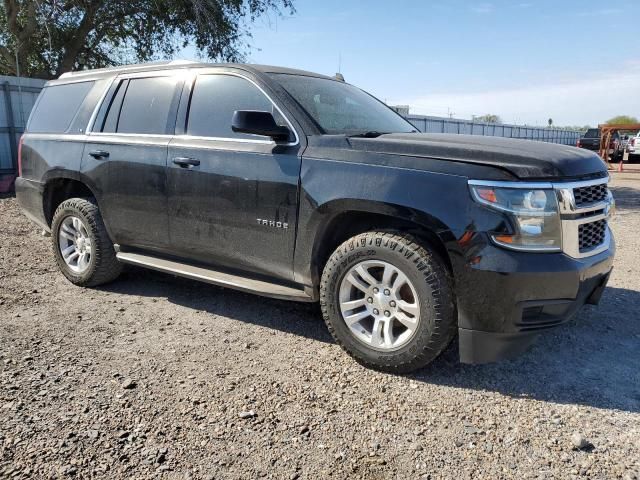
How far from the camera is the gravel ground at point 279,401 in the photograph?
238cm

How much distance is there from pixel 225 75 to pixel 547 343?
9.91 feet

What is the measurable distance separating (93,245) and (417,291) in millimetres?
3012

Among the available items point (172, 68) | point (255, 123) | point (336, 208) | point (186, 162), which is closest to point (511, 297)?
point (336, 208)

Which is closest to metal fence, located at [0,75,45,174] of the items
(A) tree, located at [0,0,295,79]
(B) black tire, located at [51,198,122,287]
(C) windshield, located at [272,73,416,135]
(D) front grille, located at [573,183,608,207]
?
(A) tree, located at [0,0,295,79]

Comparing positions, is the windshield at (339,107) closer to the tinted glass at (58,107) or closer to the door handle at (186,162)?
the door handle at (186,162)

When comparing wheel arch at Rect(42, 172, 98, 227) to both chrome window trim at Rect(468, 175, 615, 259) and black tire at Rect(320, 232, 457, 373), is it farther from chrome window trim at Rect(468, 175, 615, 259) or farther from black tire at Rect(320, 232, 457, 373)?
chrome window trim at Rect(468, 175, 615, 259)

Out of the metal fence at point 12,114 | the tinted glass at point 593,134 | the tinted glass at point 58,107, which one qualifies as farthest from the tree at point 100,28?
the tinted glass at point 593,134

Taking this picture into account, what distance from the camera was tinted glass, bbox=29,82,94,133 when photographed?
4949 mm

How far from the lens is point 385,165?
3.11 m

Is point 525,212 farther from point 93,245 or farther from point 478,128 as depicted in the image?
point 478,128

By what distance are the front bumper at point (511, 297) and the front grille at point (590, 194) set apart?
1.11 ft

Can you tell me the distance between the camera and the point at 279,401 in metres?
2.90

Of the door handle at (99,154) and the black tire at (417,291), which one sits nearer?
the black tire at (417,291)

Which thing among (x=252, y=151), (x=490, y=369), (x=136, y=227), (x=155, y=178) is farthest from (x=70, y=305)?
(x=490, y=369)
